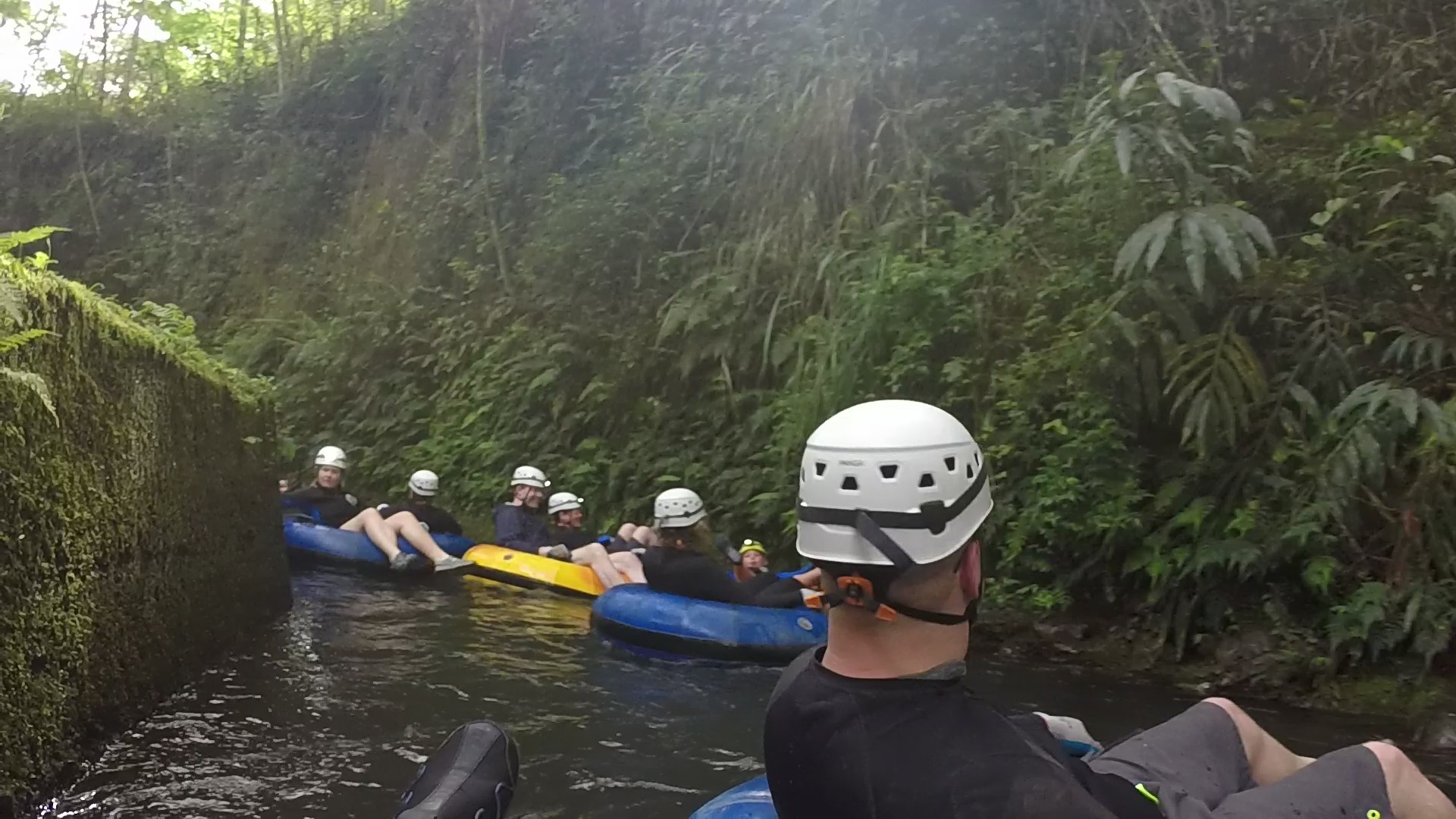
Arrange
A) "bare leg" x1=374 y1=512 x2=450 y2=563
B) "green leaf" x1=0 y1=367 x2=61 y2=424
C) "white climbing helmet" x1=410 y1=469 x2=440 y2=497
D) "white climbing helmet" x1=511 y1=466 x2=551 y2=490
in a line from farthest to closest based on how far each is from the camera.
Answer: "white climbing helmet" x1=410 y1=469 x2=440 y2=497
"white climbing helmet" x1=511 y1=466 x2=551 y2=490
"bare leg" x1=374 y1=512 x2=450 y2=563
"green leaf" x1=0 y1=367 x2=61 y2=424

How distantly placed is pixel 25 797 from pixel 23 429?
1.27 meters

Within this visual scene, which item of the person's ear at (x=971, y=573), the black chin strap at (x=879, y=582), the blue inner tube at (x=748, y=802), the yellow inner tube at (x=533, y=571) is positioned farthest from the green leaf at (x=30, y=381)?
the yellow inner tube at (x=533, y=571)

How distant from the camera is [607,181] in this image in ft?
44.6

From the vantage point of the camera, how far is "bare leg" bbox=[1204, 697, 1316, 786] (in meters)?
2.87

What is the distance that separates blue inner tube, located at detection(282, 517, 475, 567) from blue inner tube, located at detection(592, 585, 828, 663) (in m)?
3.36

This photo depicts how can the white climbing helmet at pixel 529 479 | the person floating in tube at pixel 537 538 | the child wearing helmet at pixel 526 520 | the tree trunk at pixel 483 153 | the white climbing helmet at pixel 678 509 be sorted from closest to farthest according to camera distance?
1. the white climbing helmet at pixel 678 509
2. the person floating in tube at pixel 537 538
3. the child wearing helmet at pixel 526 520
4. the white climbing helmet at pixel 529 479
5. the tree trunk at pixel 483 153

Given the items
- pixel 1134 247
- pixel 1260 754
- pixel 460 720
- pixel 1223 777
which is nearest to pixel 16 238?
pixel 460 720

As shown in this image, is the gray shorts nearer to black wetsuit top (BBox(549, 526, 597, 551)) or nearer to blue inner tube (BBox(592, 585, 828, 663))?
blue inner tube (BBox(592, 585, 828, 663))

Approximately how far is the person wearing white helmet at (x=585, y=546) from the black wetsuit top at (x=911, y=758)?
651 cm

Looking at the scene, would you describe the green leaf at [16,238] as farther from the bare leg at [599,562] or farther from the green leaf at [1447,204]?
the green leaf at [1447,204]

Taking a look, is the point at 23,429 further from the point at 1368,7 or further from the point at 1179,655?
the point at 1368,7

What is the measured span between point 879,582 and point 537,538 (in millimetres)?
8539

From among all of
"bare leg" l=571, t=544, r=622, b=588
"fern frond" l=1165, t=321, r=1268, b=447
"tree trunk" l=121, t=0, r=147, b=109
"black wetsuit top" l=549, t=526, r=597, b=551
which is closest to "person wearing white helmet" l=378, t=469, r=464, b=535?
"black wetsuit top" l=549, t=526, r=597, b=551

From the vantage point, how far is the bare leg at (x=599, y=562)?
8859mm
